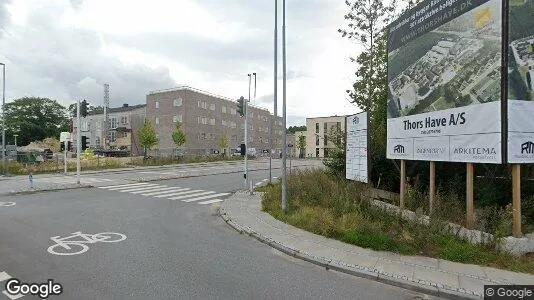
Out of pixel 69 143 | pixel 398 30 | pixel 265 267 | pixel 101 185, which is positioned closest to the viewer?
pixel 265 267

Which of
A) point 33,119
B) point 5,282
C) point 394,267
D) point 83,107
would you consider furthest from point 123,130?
point 394,267

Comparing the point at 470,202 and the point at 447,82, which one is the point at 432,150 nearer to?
the point at 470,202

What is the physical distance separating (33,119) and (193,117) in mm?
42331

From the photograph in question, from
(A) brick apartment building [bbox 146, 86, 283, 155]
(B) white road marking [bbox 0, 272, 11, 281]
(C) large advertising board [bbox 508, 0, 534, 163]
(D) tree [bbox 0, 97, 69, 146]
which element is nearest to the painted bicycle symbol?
(B) white road marking [bbox 0, 272, 11, 281]

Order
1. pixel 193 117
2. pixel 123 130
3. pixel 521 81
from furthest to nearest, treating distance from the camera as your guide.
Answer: pixel 123 130 < pixel 193 117 < pixel 521 81

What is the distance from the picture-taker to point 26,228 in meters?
9.26

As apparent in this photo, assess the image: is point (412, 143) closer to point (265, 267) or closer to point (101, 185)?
point (265, 267)

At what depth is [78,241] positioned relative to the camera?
26.3ft

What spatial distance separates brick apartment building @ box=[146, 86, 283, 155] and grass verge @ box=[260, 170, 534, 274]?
53.5 m

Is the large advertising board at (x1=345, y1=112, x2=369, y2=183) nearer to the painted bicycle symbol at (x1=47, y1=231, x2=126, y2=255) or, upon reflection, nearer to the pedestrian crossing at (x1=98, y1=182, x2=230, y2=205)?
the pedestrian crossing at (x1=98, y1=182, x2=230, y2=205)

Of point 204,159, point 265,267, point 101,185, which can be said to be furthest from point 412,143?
point 204,159

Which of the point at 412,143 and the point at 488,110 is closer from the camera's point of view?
the point at 488,110

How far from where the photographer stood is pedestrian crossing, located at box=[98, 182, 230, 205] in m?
15.5

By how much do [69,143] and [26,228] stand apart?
17.1 m
